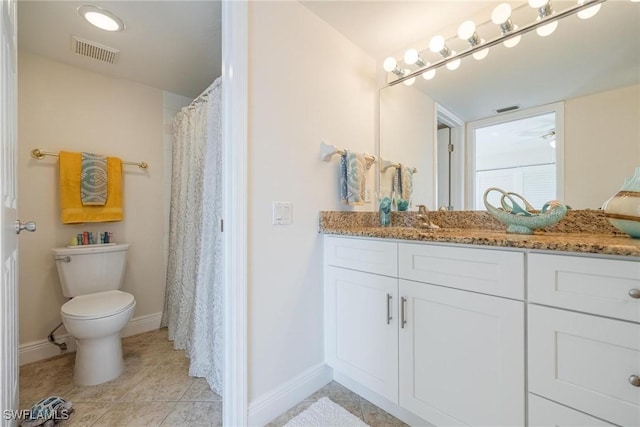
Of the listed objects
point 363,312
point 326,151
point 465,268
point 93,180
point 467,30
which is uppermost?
point 467,30

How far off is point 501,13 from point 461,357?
1.63 metres

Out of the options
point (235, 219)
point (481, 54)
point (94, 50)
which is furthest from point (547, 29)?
point (94, 50)

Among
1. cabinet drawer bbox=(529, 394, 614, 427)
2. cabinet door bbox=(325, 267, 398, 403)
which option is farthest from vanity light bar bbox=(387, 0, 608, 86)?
cabinet drawer bbox=(529, 394, 614, 427)

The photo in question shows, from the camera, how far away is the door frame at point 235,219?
120 cm

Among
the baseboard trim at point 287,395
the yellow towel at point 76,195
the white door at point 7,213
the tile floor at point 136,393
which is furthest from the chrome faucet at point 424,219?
the yellow towel at point 76,195

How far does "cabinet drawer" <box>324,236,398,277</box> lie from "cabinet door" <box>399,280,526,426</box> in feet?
0.40

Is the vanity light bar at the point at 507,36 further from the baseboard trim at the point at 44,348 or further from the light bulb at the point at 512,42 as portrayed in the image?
the baseboard trim at the point at 44,348

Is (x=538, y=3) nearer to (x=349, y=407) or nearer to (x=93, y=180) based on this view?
(x=349, y=407)

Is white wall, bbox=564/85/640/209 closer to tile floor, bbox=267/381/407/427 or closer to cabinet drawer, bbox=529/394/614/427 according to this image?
cabinet drawer, bbox=529/394/614/427

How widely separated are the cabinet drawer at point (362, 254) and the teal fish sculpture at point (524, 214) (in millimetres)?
534

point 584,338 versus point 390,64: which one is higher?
point 390,64

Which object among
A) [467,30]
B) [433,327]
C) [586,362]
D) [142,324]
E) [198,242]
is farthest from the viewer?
[142,324]

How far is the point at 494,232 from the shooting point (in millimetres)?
1403

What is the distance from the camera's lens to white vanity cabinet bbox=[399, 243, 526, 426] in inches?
36.6
